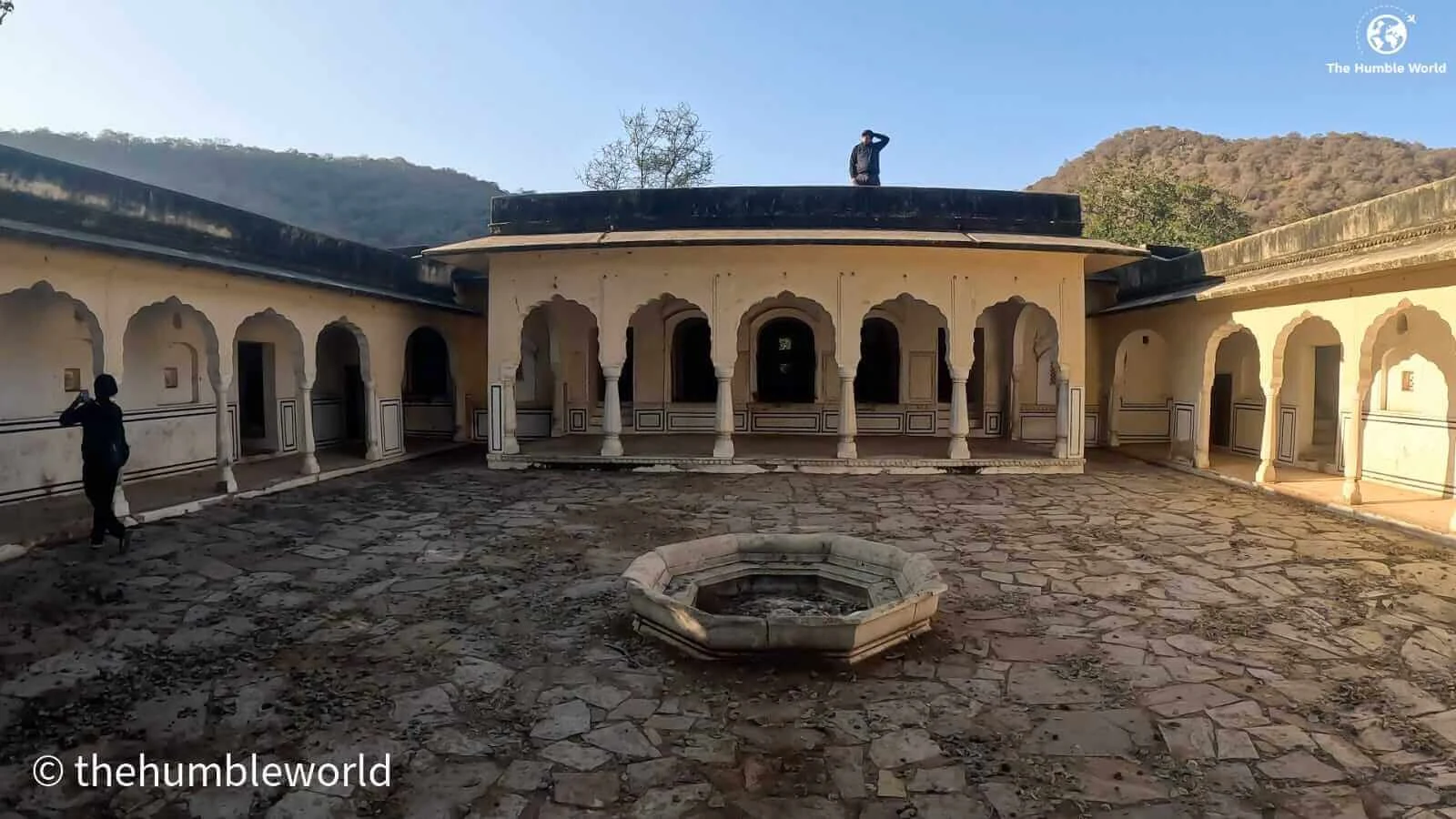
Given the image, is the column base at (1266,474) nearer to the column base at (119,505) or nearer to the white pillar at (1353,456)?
the white pillar at (1353,456)

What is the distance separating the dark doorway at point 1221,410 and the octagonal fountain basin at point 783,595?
1092 cm

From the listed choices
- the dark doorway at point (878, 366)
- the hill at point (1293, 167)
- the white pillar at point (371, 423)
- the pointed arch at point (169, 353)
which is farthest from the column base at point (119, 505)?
the hill at point (1293, 167)

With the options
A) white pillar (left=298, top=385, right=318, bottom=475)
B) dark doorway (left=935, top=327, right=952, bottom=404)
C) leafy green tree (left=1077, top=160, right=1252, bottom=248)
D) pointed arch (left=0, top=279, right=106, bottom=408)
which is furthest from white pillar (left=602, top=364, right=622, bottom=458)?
leafy green tree (left=1077, top=160, right=1252, bottom=248)

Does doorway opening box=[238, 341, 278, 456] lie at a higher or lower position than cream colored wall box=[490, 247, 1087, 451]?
lower

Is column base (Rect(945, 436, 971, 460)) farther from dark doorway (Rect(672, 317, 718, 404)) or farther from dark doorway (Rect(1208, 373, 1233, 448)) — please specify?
dark doorway (Rect(1208, 373, 1233, 448))

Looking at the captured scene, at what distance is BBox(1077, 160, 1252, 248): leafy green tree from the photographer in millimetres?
28141

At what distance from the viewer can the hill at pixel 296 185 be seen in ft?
162

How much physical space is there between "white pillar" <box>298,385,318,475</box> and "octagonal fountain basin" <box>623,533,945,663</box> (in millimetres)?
7186

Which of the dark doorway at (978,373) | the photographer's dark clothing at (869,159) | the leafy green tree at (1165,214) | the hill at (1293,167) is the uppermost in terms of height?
the hill at (1293,167)

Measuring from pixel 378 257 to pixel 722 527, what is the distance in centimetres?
867

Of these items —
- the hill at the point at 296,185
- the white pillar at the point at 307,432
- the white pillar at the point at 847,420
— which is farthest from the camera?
the hill at the point at 296,185

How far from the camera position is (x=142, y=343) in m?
9.56

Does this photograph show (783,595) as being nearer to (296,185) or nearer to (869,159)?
(869,159)

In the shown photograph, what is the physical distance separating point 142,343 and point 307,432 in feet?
7.10
